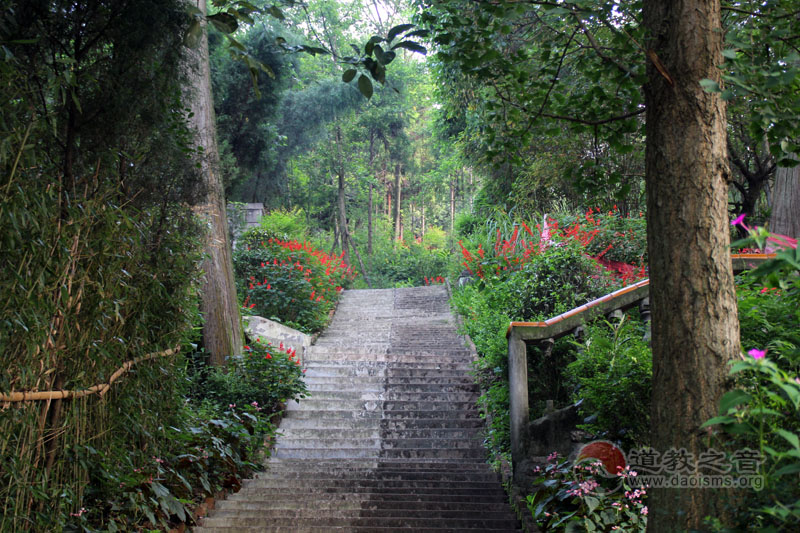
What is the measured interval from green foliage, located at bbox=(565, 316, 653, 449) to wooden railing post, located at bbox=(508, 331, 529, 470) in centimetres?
62

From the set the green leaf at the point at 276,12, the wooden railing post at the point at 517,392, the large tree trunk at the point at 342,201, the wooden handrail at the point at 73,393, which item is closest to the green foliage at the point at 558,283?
the wooden railing post at the point at 517,392

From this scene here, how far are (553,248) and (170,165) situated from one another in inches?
195

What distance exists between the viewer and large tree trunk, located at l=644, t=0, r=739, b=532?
241 cm

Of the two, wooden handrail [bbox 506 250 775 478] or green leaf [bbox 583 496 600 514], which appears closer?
green leaf [bbox 583 496 600 514]

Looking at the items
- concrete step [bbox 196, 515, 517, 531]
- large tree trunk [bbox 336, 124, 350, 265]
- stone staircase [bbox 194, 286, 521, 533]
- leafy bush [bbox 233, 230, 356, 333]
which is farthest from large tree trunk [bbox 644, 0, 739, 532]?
large tree trunk [bbox 336, 124, 350, 265]

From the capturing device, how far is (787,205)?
6.72 m

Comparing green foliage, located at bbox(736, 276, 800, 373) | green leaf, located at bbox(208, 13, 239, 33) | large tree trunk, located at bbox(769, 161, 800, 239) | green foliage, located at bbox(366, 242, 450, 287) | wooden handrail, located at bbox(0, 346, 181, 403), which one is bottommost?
green foliage, located at bbox(366, 242, 450, 287)

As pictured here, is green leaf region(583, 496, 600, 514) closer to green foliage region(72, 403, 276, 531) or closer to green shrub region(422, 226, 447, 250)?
green foliage region(72, 403, 276, 531)

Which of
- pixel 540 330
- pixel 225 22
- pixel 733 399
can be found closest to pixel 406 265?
pixel 540 330

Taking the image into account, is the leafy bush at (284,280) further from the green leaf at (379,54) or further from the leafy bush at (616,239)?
the green leaf at (379,54)

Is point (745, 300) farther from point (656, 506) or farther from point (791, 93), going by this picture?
point (656, 506)

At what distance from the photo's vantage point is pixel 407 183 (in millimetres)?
28875

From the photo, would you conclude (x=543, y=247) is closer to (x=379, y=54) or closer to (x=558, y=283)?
(x=558, y=283)

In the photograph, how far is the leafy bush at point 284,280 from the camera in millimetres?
10414
